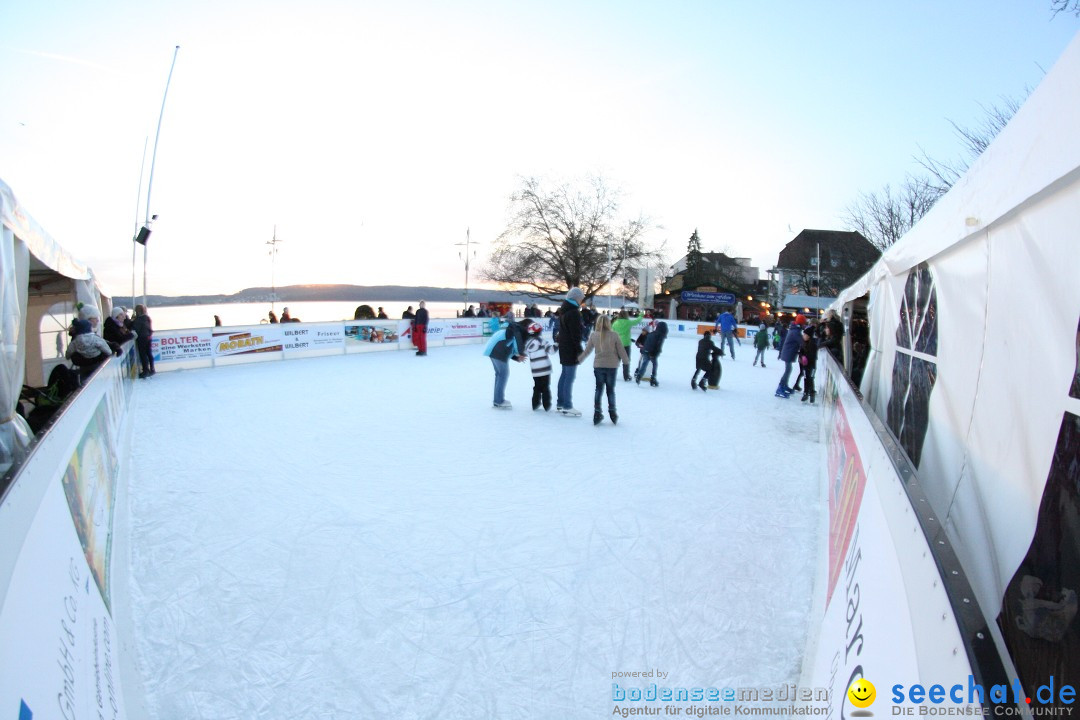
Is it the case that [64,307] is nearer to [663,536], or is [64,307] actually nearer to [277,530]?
[277,530]

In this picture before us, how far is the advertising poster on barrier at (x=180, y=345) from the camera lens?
12.7 metres

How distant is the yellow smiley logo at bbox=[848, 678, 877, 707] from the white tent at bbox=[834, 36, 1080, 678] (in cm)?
34

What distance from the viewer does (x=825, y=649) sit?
7.63ft

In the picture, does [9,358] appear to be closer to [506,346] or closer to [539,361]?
[506,346]

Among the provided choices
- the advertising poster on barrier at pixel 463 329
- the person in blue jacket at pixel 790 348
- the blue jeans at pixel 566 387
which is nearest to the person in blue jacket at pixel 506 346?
the blue jeans at pixel 566 387

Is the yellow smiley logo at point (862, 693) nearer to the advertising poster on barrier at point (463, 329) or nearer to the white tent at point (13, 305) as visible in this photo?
the white tent at point (13, 305)

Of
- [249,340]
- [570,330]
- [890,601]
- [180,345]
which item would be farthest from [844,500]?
A: [249,340]

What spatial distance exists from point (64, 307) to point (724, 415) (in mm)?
11295

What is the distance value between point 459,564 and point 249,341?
528 inches

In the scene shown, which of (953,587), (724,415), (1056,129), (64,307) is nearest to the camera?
(953,587)

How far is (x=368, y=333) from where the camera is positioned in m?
18.1

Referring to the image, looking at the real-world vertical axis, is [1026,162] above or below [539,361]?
above

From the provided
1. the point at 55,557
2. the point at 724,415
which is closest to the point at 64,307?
the point at 55,557

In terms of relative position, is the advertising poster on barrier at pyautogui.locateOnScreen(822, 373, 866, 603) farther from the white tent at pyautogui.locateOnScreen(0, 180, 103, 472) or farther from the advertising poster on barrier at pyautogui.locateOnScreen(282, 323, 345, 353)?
the advertising poster on barrier at pyautogui.locateOnScreen(282, 323, 345, 353)
